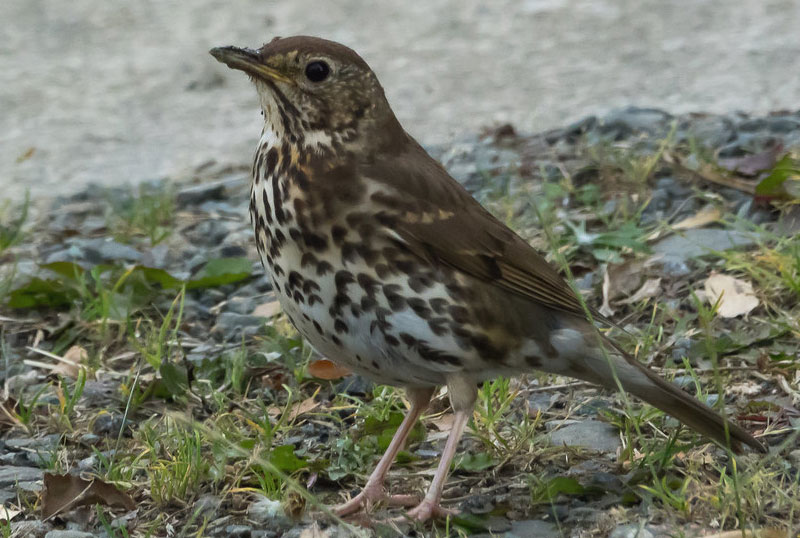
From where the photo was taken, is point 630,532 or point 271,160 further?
Result: point 271,160

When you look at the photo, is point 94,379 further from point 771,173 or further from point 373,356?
point 771,173

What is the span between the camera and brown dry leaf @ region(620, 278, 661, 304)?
4.33 metres

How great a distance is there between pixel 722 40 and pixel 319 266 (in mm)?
5349

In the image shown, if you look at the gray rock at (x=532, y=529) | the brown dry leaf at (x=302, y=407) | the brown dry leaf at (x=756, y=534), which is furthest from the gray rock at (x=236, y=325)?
the brown dry leaf at (x=756, y=534)

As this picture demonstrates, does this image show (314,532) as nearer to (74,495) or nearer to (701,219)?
(74,495)

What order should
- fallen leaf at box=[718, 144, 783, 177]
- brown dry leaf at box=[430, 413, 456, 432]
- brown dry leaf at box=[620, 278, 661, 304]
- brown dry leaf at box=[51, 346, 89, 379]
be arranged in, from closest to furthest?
brown dry leaf at box=[430, 413, 456, 432] → brown dry leaf at box=[51, 346, 89, 379] → brown dry leaf at box=[620, 278, 661, 304] → fallen leaf at box=[718, 144, 783, 177]

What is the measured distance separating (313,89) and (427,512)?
3.55ft

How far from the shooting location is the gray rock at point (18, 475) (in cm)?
346

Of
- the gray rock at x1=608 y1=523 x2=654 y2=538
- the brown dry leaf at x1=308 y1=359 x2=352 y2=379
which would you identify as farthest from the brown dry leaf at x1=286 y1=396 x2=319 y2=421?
the gray rock at x1=608 y1=523 x2=654 y2=538

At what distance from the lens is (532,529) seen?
3.01 meters

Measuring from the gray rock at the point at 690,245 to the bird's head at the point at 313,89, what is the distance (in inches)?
64.3

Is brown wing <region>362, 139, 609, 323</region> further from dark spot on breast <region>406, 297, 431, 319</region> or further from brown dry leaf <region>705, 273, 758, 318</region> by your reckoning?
brown dry leaf <region>705, 273, 758, 318</region>

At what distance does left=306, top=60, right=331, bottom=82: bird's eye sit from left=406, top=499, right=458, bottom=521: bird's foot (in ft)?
3.54

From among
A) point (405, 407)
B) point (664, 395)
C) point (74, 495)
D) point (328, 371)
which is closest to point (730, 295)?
point (664, 395)
